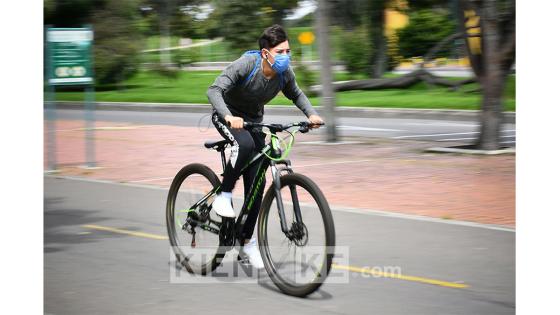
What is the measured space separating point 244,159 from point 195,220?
80cm

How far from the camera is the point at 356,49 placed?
33406mm

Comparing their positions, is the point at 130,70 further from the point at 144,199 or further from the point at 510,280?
the point at 510,280

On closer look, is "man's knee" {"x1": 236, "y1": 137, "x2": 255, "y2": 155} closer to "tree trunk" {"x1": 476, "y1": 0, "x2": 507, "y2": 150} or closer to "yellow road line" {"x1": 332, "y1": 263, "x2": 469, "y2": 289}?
"yellow road line" {"x1": 332, "y1": 263, "x2": 469, "y2": 289}

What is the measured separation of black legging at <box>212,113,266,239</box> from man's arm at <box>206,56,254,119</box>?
0.60 ft

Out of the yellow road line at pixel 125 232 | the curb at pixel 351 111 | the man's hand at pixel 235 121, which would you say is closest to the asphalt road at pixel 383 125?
the curb at pixel 351 111

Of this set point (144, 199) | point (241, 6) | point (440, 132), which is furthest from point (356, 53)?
point (144, 199)

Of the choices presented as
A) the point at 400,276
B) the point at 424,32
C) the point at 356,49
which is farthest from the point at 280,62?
the point at 424,32

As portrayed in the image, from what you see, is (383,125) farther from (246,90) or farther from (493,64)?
(246,90)

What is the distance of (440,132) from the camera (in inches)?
758

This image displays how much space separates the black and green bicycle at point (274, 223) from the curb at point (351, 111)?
13174 mm

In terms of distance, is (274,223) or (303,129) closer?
(274,223)

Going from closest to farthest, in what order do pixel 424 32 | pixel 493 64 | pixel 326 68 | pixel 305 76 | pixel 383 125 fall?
pixel 493 64, pixel 326 68, pixel 383 125, pixel 305 76, pixel 424 32

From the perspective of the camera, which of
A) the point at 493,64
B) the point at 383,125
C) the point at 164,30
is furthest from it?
the point at 164,30

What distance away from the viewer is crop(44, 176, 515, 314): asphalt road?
575cm
